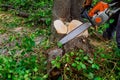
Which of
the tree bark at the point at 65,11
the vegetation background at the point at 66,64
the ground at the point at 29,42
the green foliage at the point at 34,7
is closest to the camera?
the vegetation background at the point at 66,64

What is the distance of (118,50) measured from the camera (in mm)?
3787

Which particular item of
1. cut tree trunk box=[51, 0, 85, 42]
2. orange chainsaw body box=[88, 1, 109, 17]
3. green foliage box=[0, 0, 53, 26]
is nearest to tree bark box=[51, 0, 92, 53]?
cut tree trunk box=[51, 0, 85, 42]

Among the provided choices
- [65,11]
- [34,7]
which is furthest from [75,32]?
[34,7]

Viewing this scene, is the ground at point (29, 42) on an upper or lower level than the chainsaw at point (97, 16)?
lower

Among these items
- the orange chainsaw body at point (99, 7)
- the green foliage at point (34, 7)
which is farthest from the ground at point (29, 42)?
the orange chainsaw body at point (99, 7)

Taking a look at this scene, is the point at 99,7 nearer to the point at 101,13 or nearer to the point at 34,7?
the point at 101,13

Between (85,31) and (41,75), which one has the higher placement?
(85,31)

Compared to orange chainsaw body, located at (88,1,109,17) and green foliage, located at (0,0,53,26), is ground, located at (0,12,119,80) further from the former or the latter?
orange chainsaw body, located at (88,1,109,17)

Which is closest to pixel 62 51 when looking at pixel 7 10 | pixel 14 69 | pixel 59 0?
pixel 14 69

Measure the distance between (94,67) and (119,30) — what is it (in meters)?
0.85

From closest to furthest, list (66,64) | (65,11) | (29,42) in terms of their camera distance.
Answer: (66,64), (29,42), (65,11)

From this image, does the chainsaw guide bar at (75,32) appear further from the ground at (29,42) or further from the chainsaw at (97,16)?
the ground at (29,42)

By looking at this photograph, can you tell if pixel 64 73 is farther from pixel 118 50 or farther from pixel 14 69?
pixel 118 50

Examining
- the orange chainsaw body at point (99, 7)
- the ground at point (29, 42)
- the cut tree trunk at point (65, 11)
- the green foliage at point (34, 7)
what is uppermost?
the orange chainsaw body at point (99, 7)
